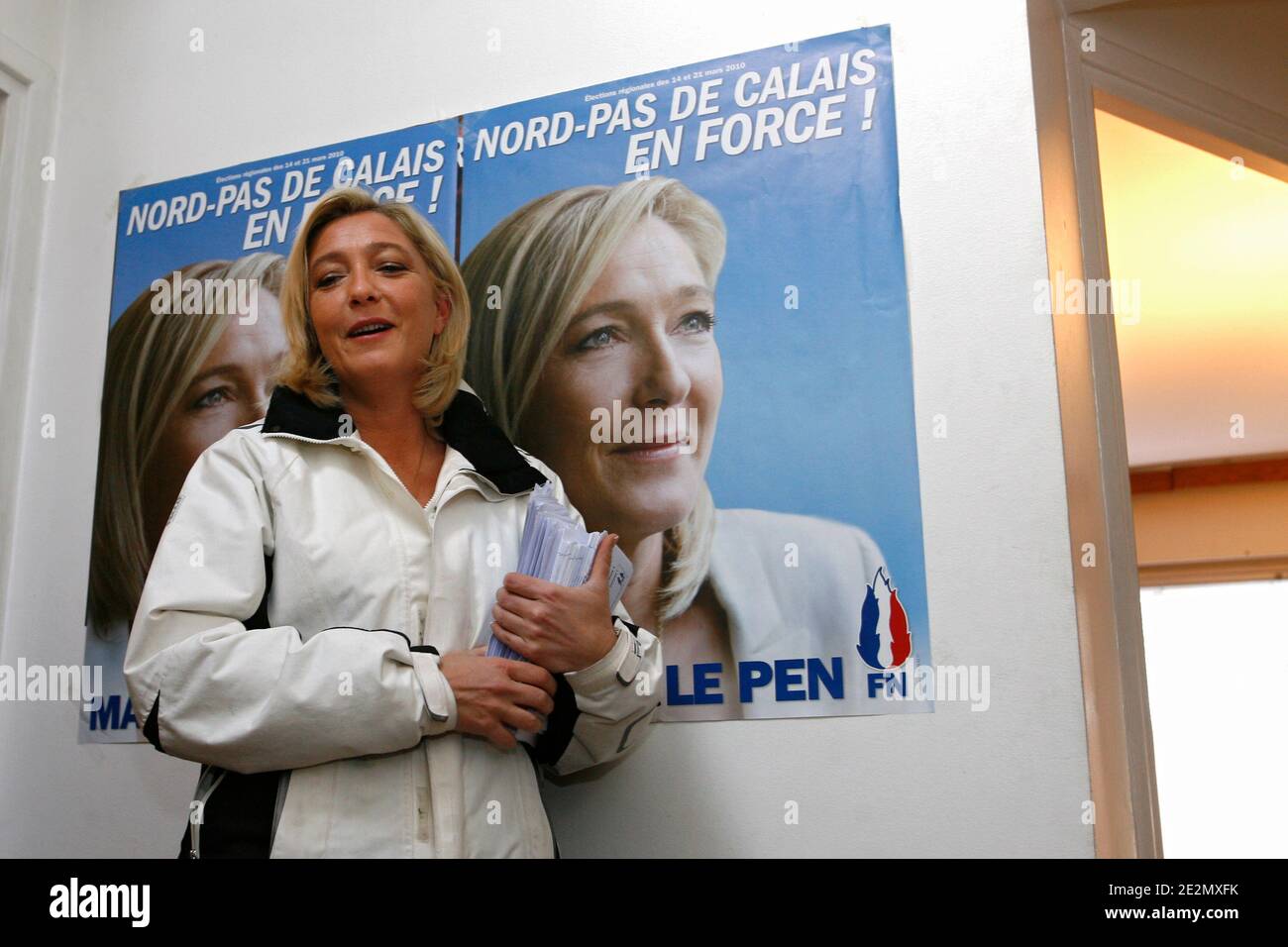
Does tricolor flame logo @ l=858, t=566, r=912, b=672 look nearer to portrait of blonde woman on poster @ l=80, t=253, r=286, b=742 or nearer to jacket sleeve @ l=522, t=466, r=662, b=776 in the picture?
jacket sleeve @ l=522, t=466, r=662, b=776

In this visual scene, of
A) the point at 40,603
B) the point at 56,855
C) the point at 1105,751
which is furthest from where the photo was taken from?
the point at 40,603

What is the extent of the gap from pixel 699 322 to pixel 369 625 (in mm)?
675

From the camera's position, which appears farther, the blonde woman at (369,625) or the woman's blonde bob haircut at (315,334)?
the woman's blonde bob haircut at (315,334)

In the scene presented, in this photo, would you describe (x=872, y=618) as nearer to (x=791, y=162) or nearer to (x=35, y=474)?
(x=791, y=162)

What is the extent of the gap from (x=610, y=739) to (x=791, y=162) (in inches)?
36.0

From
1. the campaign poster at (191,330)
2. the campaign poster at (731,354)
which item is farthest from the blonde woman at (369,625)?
the campaign poster at (191,330)

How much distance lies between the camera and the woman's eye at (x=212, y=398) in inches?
83.5

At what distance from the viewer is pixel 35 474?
2246 mm

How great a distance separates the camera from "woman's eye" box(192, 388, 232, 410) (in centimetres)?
212

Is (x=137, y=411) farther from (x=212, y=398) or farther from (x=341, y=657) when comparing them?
(x=341, y=657)

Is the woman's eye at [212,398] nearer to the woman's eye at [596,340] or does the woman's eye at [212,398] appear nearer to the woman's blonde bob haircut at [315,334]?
the woman's blonde bob haircut at [315,334]

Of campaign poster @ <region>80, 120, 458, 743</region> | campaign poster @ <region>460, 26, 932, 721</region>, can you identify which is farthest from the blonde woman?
campaign poster @ <region>80, 120, 458, 743</region>

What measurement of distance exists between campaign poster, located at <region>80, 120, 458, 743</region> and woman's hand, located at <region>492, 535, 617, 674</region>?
28.1 inches
